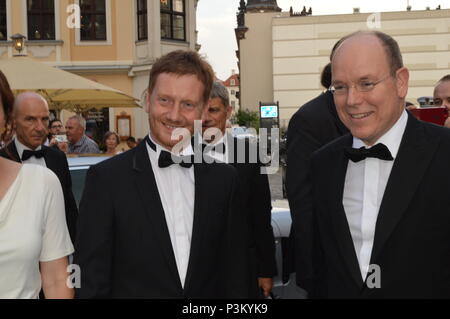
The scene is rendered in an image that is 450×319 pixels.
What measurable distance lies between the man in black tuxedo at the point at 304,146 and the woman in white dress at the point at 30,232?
5.28ft

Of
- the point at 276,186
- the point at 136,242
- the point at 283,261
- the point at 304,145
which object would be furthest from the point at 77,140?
the point at 276,186

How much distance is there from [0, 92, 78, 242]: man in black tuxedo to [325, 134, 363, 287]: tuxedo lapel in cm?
239

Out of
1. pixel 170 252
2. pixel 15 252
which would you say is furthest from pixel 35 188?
pixel 170 252

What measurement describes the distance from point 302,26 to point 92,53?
3691cm

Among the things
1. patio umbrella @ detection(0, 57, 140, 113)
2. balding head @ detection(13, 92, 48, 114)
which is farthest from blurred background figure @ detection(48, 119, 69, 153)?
balding head @ detection(13, 92, 48, 114)

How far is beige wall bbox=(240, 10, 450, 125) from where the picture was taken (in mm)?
54406

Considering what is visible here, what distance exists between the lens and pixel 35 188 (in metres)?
2.20

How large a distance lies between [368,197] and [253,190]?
57.8 inches

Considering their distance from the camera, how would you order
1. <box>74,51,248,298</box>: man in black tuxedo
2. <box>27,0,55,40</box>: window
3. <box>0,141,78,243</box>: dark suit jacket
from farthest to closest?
<box>27,0,55,40</box>: window < <box>0,141,78,243</box>: dark suit jacket < <box>74,51,248,298</box>: man in black tuxedo

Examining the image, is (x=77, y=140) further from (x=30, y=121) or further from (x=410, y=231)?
(x=410, y=231)

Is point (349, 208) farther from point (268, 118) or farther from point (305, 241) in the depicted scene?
point (268, 118)

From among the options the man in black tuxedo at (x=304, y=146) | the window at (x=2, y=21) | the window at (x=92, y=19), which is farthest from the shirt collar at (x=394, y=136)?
the window at (x=2, y=21)

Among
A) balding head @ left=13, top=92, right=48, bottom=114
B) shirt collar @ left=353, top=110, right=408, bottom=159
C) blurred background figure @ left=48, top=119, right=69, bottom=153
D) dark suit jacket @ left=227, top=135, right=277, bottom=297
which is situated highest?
balding head @ left=13, top=92, right=48, bottom=114

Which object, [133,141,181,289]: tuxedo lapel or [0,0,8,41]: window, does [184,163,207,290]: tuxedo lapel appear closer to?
[133,141,181,289]: tuxedo lapel
